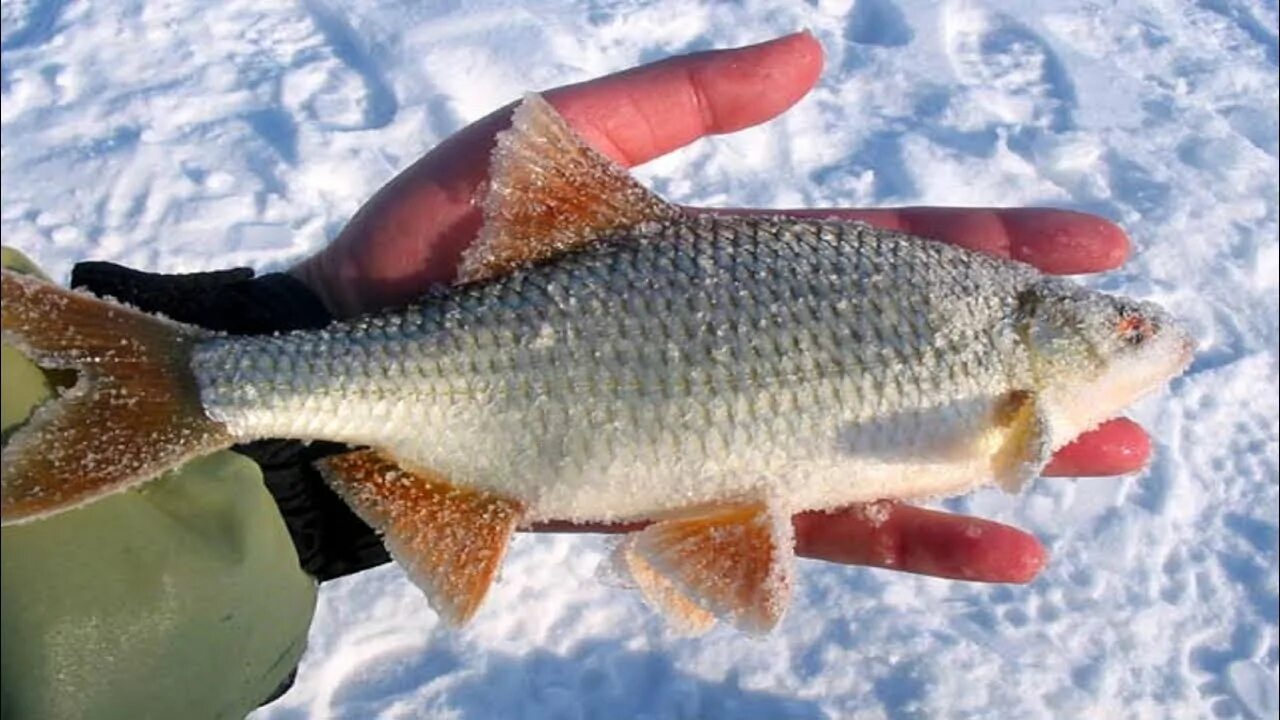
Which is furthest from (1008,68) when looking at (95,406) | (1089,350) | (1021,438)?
(95,406)

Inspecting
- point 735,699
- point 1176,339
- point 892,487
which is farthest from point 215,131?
point 1176,339

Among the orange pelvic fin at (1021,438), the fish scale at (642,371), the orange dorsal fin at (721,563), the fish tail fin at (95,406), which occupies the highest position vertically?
the fish tail fin at (95,406)

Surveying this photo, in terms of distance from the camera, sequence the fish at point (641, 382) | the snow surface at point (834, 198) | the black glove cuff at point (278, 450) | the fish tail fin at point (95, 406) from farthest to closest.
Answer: the snow surface at point (834, 198)
the black glove cuff at point (278, 450)
the fish at point (641, 382)
the fish tail fin at point (95, 406)

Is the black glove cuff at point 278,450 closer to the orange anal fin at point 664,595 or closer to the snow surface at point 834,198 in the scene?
the snow surface at point 834,198

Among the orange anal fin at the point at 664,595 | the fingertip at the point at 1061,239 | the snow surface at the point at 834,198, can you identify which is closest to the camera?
the orange anal fin at the point at 664,595

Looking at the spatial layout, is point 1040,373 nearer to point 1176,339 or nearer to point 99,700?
point 1176,339

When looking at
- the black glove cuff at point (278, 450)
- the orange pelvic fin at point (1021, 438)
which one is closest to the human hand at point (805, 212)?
the black glove cuff at point (278, 450)

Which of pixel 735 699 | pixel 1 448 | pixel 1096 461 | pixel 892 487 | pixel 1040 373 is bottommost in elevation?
pixel 735 699
